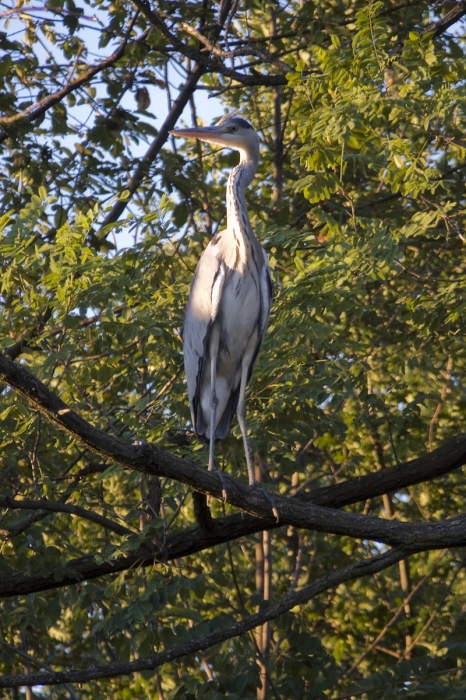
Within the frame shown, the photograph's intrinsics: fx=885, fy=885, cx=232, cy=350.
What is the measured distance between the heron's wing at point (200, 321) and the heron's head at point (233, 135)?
0.80m

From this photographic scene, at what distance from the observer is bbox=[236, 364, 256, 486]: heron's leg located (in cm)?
481

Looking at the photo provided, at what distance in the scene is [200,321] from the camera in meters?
5.29

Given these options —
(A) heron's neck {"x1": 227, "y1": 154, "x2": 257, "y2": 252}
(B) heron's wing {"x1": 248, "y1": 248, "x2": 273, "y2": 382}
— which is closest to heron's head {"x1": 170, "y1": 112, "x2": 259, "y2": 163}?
(A) heron's neck {"x1": 227, "y1": 154, "x2": 257, "y2": 252}

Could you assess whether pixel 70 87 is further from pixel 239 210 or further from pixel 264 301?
pixel 264 301

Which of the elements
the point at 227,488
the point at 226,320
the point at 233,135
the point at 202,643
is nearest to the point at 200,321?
the point at 226,320

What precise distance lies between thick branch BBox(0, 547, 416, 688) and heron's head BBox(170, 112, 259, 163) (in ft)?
9.29

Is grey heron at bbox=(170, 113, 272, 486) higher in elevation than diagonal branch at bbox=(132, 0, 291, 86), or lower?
lower

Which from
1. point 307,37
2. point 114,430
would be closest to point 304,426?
point 114,430

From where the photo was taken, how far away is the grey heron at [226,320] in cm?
524

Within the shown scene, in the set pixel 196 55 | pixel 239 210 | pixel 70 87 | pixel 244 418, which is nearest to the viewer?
pixel 244 418

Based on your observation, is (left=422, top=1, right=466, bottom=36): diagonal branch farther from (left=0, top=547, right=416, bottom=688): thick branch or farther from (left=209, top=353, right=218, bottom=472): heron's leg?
(left=0, top=547, right=416, bottom=688): thick branch

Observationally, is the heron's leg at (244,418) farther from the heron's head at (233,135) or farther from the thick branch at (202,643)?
the heron's head at (233,135)

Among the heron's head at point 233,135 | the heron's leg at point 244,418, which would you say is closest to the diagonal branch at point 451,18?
the heron's head at point 233,135

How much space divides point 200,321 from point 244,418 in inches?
26.6
